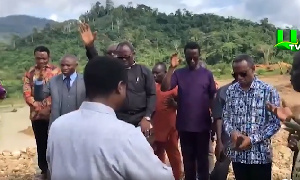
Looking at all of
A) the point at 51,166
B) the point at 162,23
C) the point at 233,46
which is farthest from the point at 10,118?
the point at 162,23

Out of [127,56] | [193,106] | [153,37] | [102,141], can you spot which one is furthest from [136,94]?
[153,37]

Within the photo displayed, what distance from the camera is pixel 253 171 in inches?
169

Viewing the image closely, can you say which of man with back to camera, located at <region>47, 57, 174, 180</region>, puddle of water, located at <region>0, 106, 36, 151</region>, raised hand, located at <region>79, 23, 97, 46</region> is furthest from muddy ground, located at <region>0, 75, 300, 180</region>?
man with back to camera, located at <region>47, 57, 174, 180</region>

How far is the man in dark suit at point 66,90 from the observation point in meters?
5.56

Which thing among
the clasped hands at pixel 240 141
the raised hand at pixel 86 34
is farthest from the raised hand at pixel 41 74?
the clasped hands at pixel 240 141

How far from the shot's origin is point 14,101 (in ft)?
104

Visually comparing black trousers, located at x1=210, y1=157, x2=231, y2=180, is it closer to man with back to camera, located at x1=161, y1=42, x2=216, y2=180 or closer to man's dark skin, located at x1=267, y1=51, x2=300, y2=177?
man with back to camera, located at x1=161, y1=42, x2=216, y2=180

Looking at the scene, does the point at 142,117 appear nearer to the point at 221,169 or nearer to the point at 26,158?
the point at 221,169

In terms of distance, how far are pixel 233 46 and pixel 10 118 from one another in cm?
2647

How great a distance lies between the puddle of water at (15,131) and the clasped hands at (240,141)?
10.2m

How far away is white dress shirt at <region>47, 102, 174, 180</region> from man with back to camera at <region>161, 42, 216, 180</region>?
3.29m

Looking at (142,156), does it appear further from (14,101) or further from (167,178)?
(14,101)

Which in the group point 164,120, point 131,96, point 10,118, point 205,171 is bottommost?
point 10,118

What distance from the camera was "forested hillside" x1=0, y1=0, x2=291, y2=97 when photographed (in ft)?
147
